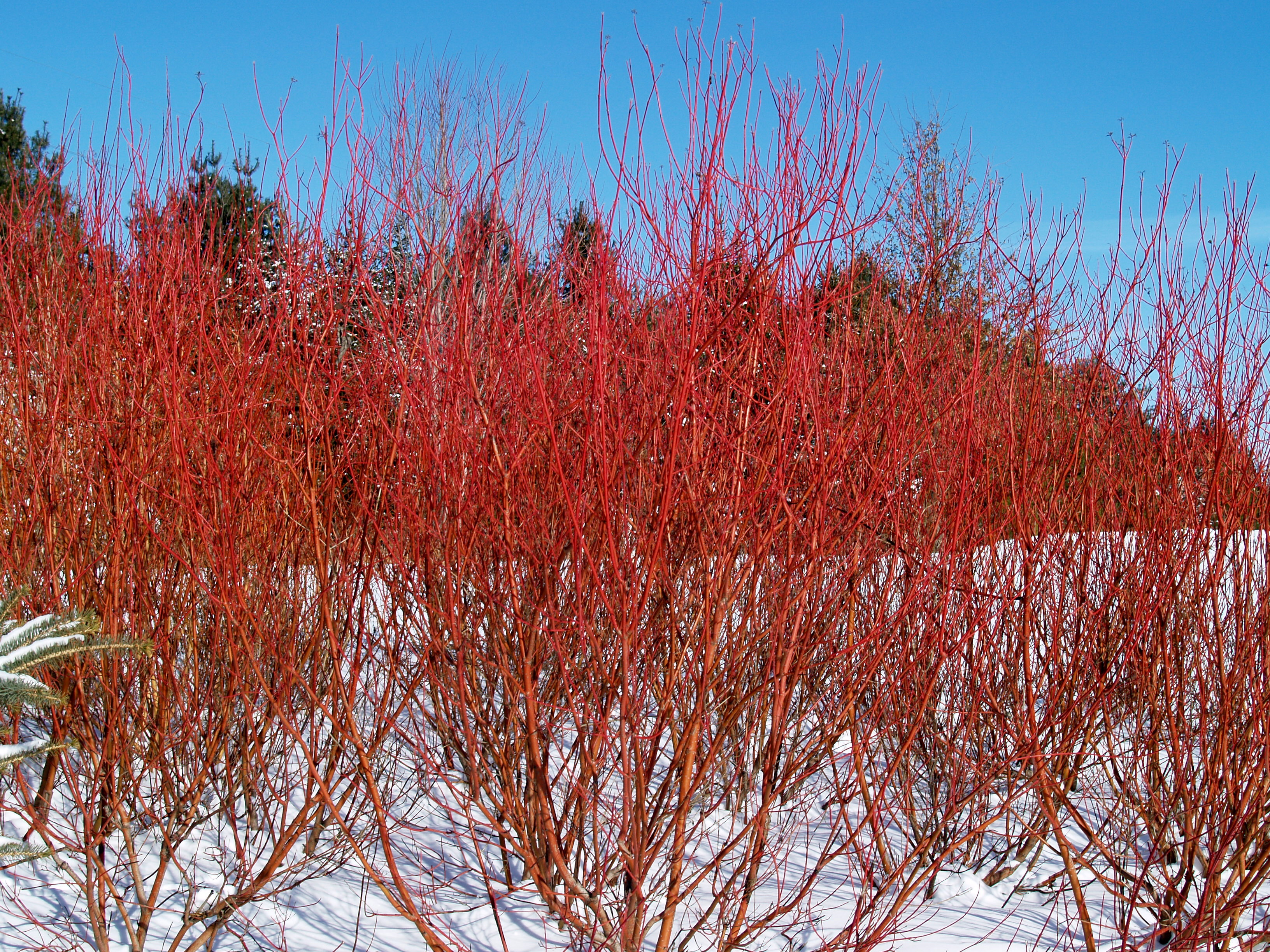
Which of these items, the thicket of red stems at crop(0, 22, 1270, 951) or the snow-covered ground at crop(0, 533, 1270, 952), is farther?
the snow-covered ground at crop(0, 533, 1270, 952)

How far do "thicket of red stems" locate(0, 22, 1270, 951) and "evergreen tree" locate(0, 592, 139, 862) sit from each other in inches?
12.0

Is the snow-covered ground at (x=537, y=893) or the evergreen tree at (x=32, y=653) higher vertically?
the evergreen tree at (x=32, y=653)

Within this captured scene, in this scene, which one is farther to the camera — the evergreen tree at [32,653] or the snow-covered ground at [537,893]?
the snow-covered ground at [537,893]

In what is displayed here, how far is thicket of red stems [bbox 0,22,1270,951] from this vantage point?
2227 mm

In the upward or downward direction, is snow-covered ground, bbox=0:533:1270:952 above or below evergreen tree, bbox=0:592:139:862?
below

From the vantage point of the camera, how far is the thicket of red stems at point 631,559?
87.7 inches

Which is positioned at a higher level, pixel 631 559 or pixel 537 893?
pixel 631 559

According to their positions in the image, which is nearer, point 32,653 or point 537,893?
point 32,653

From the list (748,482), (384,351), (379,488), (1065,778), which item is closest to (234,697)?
(379,488)

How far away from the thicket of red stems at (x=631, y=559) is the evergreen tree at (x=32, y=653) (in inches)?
12.0

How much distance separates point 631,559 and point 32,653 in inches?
65.0

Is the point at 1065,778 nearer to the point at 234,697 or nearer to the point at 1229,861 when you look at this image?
the point at 1229,861

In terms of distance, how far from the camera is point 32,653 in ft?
7.73

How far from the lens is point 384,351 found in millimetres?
2812
